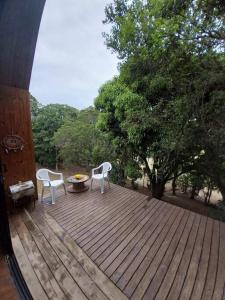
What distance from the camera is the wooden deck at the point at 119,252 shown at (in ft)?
5.76

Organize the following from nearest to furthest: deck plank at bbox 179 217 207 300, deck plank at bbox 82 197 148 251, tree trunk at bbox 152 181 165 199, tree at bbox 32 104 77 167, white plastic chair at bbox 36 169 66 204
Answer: deck plank at bbox 179 217 207 300 → deck plank at bbox 82 197 148 251 → white plastic chair at bbox 36 169 66 204 → tree trunk at bbox 152 181 165 199 → tree at bbox 32 104 77 167

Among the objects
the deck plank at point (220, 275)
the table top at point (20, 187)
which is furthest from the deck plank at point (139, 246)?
the table top at point (20, 187)

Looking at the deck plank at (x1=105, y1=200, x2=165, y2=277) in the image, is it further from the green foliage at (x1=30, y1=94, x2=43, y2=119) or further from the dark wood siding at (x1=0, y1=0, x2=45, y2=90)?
the green foliage at (x1=30, y1=94, x2=43, y2=119)

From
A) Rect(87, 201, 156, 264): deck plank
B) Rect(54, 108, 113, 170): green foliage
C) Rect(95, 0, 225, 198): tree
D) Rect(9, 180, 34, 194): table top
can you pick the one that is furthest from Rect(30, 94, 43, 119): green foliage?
Rect(87, 201, 156, 264): deck plank

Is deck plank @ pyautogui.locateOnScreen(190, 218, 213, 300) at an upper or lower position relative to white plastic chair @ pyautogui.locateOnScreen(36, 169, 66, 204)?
lower

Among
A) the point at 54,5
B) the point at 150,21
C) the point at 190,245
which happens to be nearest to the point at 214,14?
the point at 150,21

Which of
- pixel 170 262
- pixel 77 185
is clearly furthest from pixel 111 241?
pixel 77 185

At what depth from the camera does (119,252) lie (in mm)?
2314

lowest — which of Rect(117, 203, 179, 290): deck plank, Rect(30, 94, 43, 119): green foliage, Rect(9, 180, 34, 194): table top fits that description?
Rect(117, 203, 179, 290): deck plank

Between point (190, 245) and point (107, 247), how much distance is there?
1298 mm

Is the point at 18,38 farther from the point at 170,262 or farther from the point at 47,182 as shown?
the point at 170,262

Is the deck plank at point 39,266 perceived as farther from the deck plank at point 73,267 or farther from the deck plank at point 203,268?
the deck plank at point 203,268

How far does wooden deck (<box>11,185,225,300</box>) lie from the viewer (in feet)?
5.76

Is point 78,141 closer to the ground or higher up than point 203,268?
higher up
